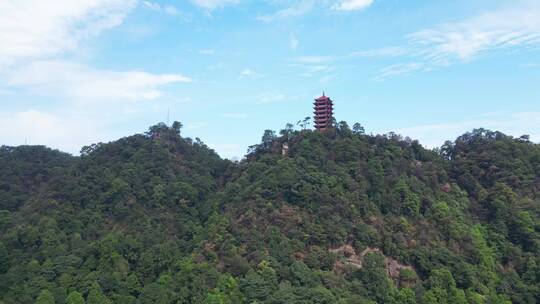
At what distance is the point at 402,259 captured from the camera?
98.1 feet

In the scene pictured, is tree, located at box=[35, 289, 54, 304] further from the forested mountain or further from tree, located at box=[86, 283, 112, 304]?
tree, located at box=[86, 283, 112, 304]

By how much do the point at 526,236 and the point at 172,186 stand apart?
26.0 metres

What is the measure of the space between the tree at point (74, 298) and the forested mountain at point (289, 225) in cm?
6

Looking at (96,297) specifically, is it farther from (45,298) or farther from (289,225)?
(289,225)

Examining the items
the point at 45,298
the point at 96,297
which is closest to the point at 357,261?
the point at 96,297

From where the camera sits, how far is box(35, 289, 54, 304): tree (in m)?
26.5

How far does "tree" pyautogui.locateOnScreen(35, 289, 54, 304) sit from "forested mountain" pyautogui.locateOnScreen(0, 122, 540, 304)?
0.09 meters

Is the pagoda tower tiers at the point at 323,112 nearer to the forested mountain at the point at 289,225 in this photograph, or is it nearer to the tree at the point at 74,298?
the forested mountain at the point at 289,225

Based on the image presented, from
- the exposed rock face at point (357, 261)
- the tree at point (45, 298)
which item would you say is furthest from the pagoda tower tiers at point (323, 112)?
the tree at point (45, 298)

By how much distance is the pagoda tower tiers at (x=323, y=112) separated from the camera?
47.8 m

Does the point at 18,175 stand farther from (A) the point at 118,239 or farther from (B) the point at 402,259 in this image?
(B) the point at 402,259

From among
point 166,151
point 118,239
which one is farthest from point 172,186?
point 118,239

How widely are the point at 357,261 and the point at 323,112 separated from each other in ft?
69.0

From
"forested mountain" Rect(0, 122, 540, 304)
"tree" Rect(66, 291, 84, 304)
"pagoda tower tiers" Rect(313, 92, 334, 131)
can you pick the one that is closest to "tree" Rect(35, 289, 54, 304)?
"forested mountain" Rect(0, 122, 540, 304)
